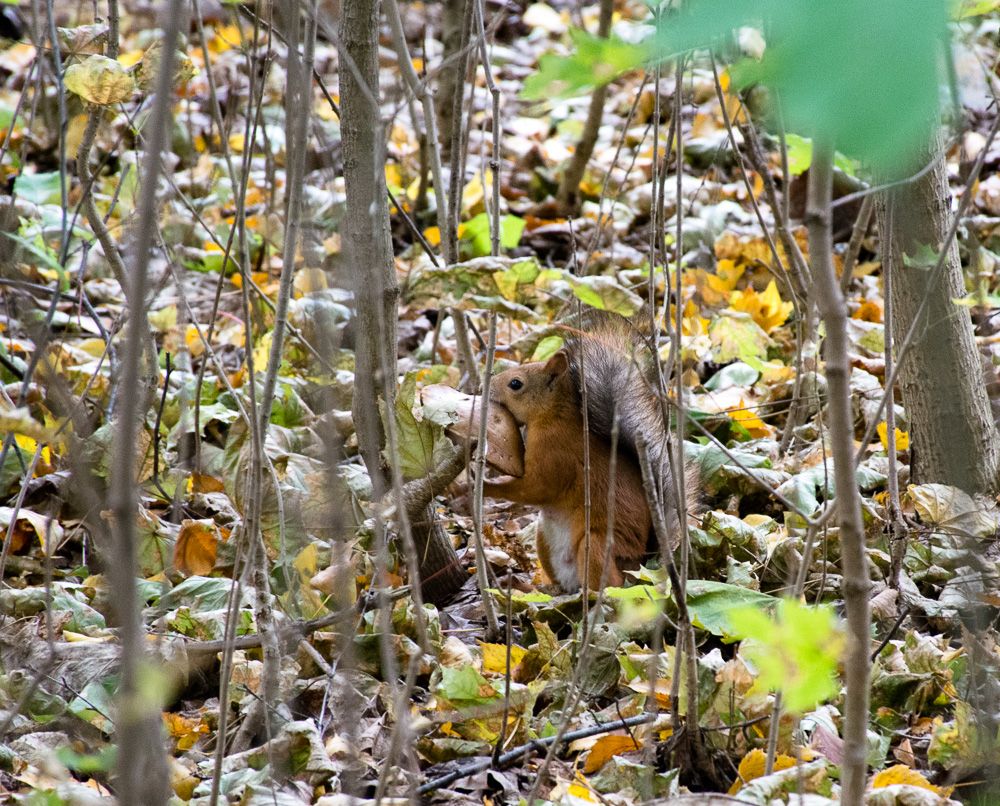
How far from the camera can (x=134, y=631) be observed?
103cm

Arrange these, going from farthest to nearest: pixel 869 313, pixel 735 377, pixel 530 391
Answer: pixel 869 313
pixel 735 377
pixel 530 391

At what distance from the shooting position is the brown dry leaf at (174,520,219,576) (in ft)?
9.40

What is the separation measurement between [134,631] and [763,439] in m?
2.78

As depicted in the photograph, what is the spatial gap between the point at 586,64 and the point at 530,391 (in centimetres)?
254

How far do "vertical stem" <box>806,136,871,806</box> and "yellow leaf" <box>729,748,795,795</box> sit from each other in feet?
1.85

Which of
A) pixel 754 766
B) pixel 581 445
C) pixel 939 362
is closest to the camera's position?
pixel 754 766

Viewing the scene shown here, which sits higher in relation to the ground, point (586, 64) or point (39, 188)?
point (39, 188)

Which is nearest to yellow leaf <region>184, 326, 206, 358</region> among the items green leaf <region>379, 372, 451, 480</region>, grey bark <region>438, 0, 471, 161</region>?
grey bark <region>438, 0, 471, 161</region>

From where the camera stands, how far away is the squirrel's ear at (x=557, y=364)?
3.35m

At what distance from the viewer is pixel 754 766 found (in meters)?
1.90

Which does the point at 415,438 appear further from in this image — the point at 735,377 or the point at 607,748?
the point at 735,377

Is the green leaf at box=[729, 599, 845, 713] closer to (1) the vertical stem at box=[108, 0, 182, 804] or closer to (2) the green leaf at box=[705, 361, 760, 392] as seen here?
(1) the vertical stem at box=[108, 0, 182, 804]

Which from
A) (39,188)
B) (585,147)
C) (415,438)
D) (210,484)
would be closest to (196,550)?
(210,484)

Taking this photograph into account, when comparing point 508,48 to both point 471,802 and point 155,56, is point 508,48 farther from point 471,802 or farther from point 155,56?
point 471,802
